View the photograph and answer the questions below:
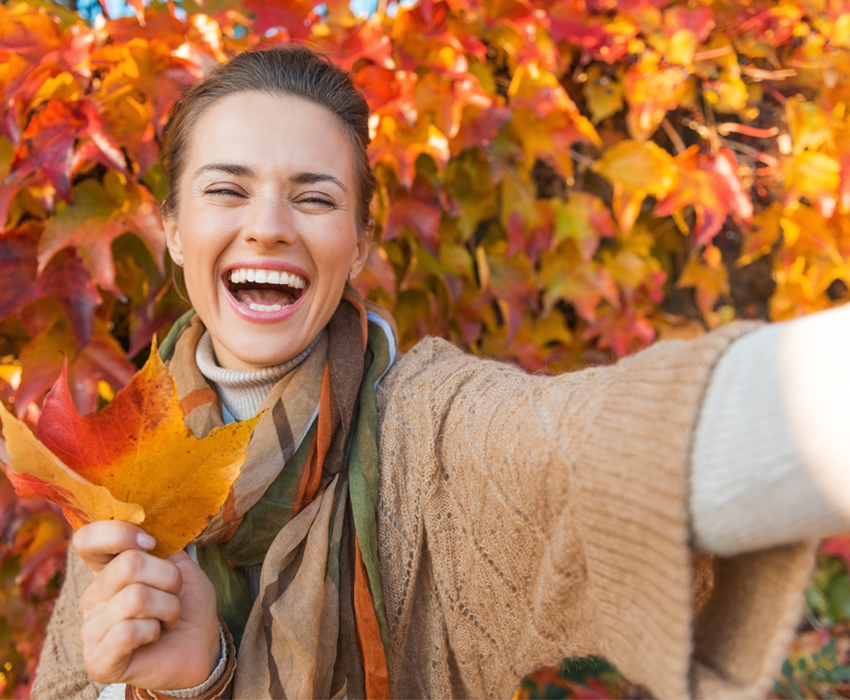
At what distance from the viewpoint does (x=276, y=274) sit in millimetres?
1115

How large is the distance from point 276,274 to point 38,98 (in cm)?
68

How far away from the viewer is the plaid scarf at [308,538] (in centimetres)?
96

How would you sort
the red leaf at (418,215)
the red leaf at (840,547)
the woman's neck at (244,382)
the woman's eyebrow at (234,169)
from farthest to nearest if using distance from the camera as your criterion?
the red leaf at (840,547) < the red leaf at (418,215) < the woman's neck at (244,382) < the woman's eyebrow at (234,169)

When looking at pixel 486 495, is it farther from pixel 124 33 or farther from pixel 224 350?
pixel 124 33

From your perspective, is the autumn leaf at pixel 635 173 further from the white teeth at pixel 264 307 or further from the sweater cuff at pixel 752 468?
the sweater cuff at pixel 752 468

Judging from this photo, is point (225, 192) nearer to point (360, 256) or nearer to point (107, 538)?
point (360, 256)

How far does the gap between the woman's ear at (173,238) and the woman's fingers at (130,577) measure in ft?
2.50

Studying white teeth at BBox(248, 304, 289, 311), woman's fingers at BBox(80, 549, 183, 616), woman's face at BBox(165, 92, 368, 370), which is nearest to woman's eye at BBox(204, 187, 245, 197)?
woman's face at BBox(165, 92, 368, 370)

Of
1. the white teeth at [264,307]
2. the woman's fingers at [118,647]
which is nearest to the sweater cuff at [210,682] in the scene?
the woman's fingers at [118,647]

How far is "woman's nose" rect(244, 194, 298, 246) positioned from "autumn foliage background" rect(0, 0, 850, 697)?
37 cm

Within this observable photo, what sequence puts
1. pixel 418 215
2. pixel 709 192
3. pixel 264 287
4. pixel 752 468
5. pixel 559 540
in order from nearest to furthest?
pixel 752 468, pixel 559 540, pixel 264 287, pixel 418 215, pixel 709 192

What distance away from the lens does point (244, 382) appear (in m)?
1.20

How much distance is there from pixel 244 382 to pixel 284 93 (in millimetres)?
594

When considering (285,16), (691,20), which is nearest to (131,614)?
(285,16)
